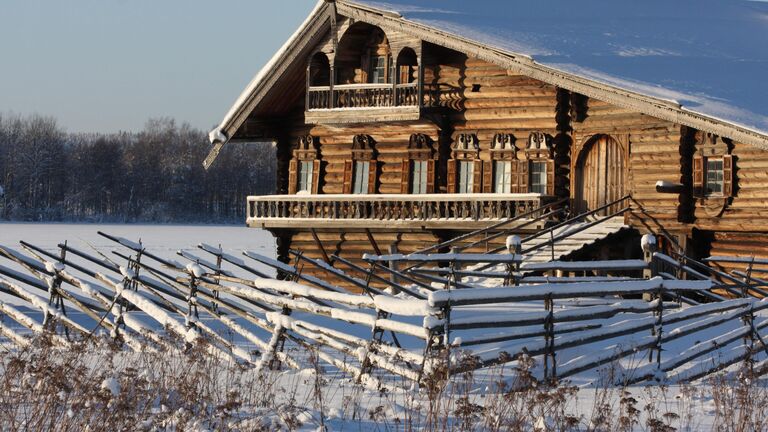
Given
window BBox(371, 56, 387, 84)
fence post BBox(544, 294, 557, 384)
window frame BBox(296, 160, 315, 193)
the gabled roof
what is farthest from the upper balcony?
fence post BBox(544, 294, 557, 384)

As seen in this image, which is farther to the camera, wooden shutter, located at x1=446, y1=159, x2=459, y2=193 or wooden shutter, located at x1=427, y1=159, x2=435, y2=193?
wooden shutter, located at x1=427, y1=159, x2=435, y2=193

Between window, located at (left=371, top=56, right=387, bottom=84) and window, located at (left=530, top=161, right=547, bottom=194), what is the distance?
15.6ft

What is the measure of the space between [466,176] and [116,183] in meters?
102

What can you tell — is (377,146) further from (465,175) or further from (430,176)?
(465,175)

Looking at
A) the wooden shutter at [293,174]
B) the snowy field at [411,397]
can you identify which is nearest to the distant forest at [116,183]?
the wooden shutter at [293,174]

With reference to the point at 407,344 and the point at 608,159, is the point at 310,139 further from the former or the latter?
the point at 407,344

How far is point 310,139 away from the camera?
106 ft

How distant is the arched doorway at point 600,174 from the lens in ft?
88.7

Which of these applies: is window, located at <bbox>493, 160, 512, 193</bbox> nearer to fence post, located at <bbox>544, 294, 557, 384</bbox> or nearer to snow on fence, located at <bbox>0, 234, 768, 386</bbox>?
snow on fence, located at <bbox>0, 234, 768, 386</bbox>

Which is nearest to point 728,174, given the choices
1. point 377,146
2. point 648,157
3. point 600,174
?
point 648,157

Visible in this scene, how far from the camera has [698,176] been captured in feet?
84.1

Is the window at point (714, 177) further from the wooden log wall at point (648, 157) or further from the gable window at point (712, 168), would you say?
the wooden log wall at point (648, 157)

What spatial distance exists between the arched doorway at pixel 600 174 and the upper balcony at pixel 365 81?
4115mm

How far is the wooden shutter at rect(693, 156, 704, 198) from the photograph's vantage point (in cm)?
2556
